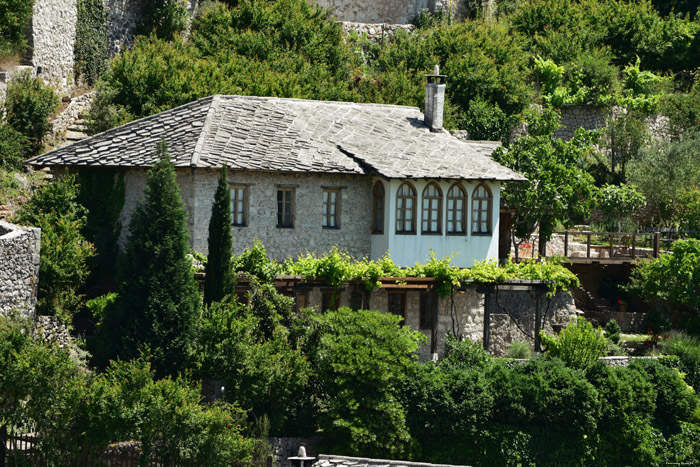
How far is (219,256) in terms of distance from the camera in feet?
88.1

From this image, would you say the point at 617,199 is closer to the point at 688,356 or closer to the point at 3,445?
the point at 688,356

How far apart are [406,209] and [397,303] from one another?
2831mm

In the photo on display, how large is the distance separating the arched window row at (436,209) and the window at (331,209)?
3.59 feet

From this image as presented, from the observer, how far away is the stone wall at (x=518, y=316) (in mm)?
31219

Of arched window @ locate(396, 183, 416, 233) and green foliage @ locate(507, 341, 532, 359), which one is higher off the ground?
arched window @ locate(396, 183, 416, 233)

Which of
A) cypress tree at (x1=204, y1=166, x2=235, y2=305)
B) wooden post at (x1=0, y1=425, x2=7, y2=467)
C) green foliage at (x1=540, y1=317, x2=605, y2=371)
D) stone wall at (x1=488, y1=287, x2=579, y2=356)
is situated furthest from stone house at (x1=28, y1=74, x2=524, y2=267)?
wooden post at (x1=0, y1=425, x2=7, y2=467)

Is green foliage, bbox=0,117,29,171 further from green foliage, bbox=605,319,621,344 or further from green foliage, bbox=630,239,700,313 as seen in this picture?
green foliage, bbox=630,239,700,313

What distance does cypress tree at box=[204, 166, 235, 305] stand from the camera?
2688cm

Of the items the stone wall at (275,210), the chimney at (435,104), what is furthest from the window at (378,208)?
the chimney at (435,104)

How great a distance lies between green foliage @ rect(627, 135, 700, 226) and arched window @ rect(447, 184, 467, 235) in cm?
1437

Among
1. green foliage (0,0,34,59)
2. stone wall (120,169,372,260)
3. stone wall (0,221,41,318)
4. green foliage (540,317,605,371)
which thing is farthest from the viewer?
green foliage (0,0,34,59)

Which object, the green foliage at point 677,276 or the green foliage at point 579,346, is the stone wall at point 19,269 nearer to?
the green foliage at point 579,346

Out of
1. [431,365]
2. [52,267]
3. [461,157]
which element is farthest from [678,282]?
[52,267]

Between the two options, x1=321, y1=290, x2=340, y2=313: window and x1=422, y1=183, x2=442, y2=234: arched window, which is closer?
x1=321, y1=290, x2=340, y2=313: window
